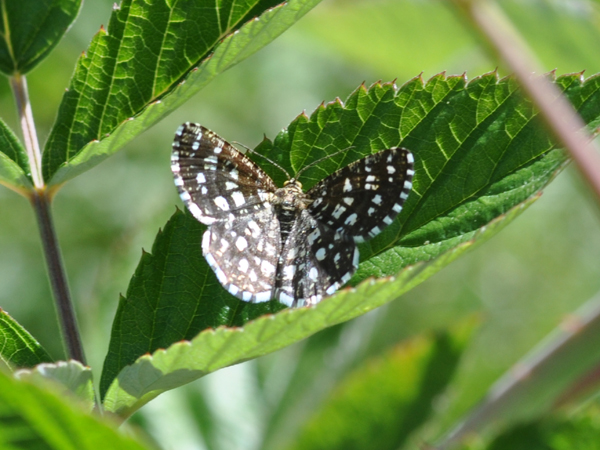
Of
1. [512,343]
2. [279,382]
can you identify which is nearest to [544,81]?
[279,382]

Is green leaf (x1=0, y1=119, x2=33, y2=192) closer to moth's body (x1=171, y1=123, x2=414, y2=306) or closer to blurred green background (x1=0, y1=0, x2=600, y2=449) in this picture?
moth's body (x1=171, y1=123, x2=414, y2=306)

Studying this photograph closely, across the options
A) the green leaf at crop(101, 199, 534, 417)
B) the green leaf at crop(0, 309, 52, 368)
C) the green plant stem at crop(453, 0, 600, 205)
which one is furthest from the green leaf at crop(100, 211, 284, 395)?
the green plant stem at crop(453, 0, 600, 205)

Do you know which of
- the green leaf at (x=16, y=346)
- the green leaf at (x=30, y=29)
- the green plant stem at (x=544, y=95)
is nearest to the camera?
the green plant stem at (x=544, y=95)

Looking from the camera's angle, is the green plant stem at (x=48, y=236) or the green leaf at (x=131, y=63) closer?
the green plant stem at (x=48, y=236)

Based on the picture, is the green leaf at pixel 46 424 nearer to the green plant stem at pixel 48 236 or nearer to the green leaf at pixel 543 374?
the green plant stem at pixel 48 236

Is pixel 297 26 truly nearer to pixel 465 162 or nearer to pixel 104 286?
pixel 104 286

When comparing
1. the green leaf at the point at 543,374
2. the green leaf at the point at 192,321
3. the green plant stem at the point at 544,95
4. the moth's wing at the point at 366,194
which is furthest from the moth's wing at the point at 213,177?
the green leaf at the point at 543,374
